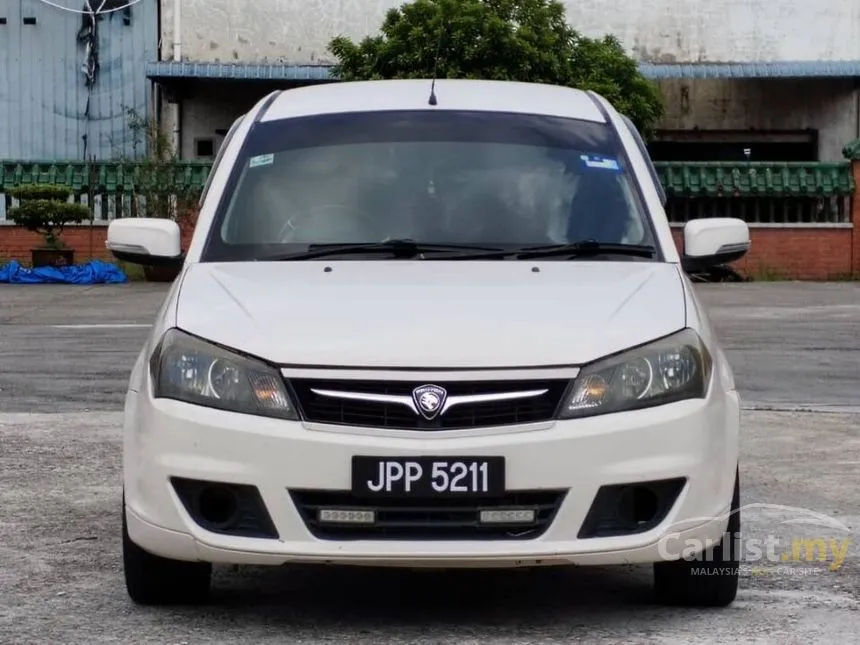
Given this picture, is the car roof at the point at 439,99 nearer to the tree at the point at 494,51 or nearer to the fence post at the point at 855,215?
the tree at the point at 494,51

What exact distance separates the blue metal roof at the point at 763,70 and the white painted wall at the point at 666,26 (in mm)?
331

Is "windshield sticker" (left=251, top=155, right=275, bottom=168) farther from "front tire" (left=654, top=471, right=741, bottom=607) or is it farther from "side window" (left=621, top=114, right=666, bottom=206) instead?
"front tire" (left=654, top=471, right=741, bottom=607)

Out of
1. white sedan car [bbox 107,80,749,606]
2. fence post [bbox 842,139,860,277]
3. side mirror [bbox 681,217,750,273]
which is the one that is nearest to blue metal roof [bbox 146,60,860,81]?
fence post [bbox 842,139,860,277]

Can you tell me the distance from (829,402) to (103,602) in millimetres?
6401

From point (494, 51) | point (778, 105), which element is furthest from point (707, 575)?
point (778, 105)

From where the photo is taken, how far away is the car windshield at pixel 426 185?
5.77 metres

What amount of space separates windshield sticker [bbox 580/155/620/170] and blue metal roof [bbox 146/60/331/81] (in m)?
22.9

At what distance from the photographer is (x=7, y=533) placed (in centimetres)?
649

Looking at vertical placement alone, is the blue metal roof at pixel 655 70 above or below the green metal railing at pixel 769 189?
above

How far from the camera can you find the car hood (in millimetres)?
4754

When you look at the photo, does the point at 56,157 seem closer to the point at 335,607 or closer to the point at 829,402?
the point at 829,402

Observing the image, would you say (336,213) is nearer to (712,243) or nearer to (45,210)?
(712,243)

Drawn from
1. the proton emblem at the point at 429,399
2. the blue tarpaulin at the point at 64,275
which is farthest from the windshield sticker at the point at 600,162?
the blue tarpaulin at the point at 64,275

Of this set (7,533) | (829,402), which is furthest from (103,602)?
(829,402)
